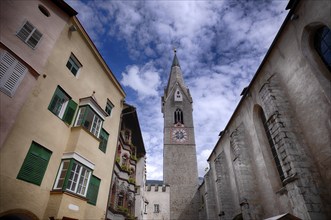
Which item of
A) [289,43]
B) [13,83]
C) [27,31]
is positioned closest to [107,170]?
[13,83]

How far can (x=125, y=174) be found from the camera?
1555 centimetres

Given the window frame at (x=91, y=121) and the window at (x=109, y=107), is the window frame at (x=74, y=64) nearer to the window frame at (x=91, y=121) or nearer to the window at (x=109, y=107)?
the window frame at (x=91, y=121)

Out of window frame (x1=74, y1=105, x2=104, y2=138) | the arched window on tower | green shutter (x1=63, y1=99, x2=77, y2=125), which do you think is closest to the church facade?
window frame (x1=74, y1=105, x2=104, y2=138)

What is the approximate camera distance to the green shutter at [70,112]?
30.3 ft

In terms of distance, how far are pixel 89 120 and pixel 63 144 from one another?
2.18 metres

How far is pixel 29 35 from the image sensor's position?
7.96 m

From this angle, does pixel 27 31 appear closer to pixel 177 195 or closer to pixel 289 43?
pixel 289 43

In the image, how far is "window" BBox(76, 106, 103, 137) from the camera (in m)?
9.84

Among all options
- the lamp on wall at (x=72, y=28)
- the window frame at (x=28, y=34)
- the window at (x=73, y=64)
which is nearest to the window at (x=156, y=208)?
the window at (x=73, y=64)

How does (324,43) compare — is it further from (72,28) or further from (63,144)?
(63,144)

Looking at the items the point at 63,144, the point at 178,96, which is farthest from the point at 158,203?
the point at 63,144

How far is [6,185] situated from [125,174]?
32.8 feet

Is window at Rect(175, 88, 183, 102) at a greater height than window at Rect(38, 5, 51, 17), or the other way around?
window at Rect(175, 88, 183, 102)

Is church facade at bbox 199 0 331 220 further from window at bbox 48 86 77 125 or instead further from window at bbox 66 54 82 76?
window at bbox 66 54 82 76
